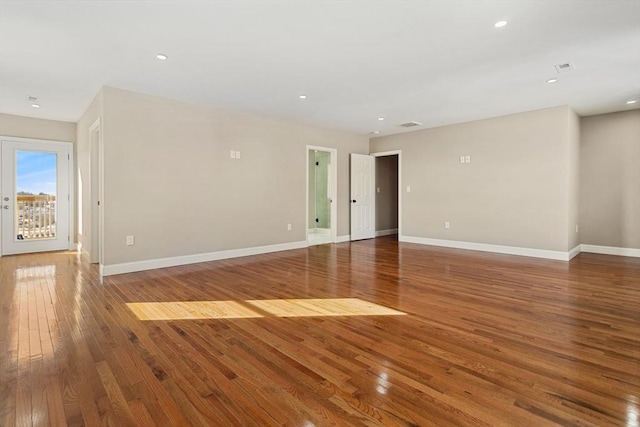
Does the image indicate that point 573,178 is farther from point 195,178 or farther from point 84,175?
point 84,175

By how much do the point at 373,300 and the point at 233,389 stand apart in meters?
1.86

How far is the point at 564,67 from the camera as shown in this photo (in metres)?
3.71

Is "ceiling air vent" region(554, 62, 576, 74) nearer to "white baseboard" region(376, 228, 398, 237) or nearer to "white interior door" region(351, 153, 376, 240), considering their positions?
"white interior door" region(351, 153, 376, 240)

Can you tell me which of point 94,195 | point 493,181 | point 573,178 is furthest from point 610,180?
point 94,195

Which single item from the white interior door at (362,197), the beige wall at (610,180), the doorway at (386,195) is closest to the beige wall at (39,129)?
the white interior door at (362,197)

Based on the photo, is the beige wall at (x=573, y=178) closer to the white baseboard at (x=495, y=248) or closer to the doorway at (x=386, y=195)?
the white baseboard at (x=495, y=248)

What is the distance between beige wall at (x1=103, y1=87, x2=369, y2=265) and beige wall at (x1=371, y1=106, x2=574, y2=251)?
2.55m

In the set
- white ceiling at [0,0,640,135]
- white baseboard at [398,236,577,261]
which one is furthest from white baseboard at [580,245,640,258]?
white ceiling at [0,0,640,135]

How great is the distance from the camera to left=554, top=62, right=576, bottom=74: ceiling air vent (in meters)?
3.63

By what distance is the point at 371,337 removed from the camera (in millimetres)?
2459

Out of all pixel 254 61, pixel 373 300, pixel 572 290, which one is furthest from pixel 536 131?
pixel 254 61

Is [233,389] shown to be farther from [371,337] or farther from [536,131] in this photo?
[536,131]

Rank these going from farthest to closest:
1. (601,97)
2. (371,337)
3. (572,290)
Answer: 1. (601,97)
2. (572,290)
3. (371,337)

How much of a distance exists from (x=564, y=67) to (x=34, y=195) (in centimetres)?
858
